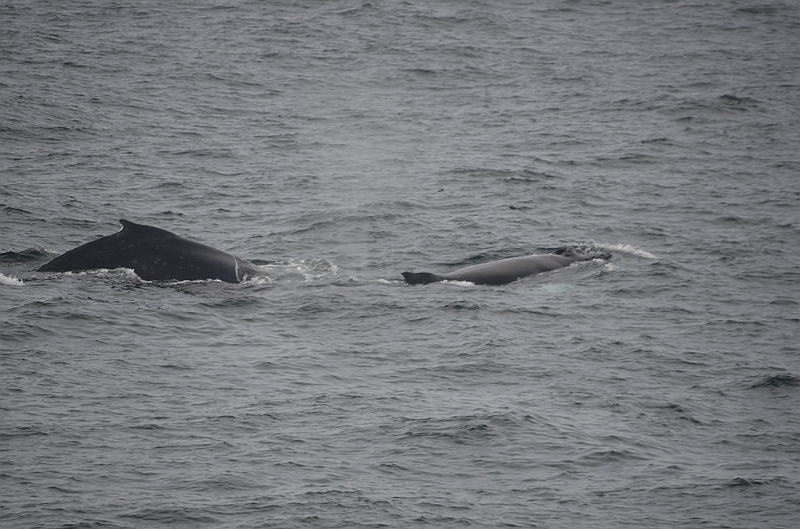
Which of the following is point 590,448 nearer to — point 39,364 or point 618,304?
point 618,304

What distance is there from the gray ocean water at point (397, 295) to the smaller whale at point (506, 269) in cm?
34

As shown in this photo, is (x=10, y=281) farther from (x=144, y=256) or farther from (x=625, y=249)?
(x=625, y=249)

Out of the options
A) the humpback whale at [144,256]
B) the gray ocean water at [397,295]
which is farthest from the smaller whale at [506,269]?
the humpback whale at [144,256]

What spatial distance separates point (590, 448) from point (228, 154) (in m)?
19.5

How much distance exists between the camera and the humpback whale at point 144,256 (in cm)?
1881

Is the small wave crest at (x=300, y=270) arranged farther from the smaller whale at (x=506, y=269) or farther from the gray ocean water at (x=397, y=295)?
the smaller whale at (x=506, y=269)

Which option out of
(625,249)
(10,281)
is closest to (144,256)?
(10,281)

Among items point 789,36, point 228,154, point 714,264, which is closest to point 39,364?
point 714,264

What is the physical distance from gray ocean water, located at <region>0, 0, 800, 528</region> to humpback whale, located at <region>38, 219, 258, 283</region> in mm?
384

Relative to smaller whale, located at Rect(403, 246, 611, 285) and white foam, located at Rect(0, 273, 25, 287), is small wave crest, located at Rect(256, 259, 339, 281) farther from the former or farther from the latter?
white foam, located at Rect(0, 273, 25, 287)

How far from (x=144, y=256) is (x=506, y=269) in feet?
22.0

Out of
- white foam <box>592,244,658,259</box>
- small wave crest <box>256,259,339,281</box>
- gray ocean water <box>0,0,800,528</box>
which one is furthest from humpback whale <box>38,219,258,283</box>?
white foam <box>592,244,658,259</box>

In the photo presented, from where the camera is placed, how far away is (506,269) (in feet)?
68.3

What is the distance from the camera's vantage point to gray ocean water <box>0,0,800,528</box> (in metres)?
12.8
